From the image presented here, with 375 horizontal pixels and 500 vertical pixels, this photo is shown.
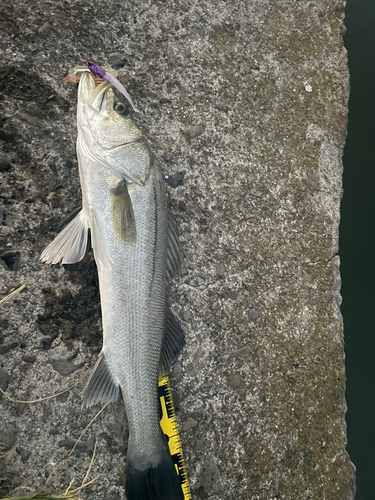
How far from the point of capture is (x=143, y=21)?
9.02ft

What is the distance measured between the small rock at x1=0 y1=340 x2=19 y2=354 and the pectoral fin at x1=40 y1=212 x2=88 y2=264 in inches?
19.8

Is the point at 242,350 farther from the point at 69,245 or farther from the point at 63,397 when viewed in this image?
the point at 69,245

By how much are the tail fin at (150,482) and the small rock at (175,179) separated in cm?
176

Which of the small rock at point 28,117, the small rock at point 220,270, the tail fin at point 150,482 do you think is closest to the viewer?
the tail fin at point 150,482

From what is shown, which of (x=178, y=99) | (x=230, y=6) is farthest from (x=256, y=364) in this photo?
(x=230, y=6)

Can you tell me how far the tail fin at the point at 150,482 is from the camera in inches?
76.4

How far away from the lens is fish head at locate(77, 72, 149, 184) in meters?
2.07

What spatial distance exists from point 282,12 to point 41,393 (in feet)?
12.4

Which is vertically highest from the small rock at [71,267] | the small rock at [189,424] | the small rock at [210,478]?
the small rock at [71,267]

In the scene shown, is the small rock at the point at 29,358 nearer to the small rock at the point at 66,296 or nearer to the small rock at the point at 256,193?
the small rock at the point at 66,296

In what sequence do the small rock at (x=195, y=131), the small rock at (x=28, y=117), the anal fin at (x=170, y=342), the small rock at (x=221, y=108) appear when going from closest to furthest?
the anal fin at (x=170, y=342), the small rock at (x=28, y=117), the small rock at (x=195, y=131), the small rock at (x=221, y=108)

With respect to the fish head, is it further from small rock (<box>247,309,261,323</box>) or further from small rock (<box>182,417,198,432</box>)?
small rock (<box>182,417,198,432</box>)

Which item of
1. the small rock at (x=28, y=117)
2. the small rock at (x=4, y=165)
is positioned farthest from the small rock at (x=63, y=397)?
the small rock at (x=28, y=117)

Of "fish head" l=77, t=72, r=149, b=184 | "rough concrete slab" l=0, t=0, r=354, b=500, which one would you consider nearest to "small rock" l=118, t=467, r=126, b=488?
"rough concrete slab" l=0, t=0, r=354, b=500
